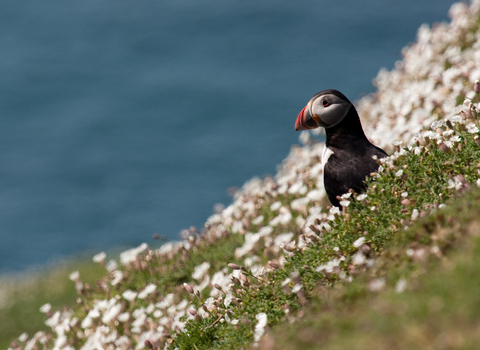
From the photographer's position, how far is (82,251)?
63.3 feet

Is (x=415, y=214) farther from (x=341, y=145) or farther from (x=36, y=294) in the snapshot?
(x=36, y=294)

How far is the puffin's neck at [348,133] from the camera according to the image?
7.13 m

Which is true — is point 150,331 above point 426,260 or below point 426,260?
above

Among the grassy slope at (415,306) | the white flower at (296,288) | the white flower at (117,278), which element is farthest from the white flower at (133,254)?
the grassy slope at (415,306)

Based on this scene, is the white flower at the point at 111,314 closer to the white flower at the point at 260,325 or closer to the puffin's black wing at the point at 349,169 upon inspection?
the white flower at the point at 260,325

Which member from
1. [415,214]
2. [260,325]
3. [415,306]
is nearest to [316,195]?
[415,214]

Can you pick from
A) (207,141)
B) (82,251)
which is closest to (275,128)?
(207,141)

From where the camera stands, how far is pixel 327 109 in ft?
23.1

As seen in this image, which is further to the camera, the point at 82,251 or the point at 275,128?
the point at 275,128

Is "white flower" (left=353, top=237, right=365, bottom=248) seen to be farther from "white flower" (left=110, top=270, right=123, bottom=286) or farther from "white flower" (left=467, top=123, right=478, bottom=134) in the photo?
"white flower" (left=110, top=270, right=123, bottom=286)

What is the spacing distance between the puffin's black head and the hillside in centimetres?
78

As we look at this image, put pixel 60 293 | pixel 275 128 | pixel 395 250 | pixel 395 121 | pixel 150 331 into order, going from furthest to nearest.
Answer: pixel 275 128 < pixel 60 293 < pixel 395 121 < pixel 150 331 < pixel 395 250

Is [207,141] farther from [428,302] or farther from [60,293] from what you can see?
[428,302]

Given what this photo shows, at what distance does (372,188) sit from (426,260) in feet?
6.90
